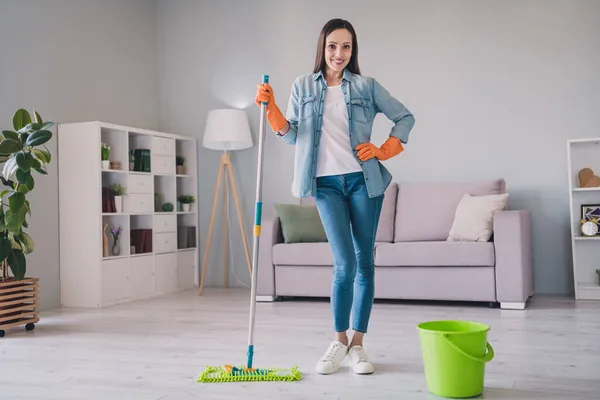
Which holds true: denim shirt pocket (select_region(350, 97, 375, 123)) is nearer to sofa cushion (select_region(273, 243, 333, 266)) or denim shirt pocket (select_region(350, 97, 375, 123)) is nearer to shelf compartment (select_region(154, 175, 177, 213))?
sofa cushion (select_region(273, 243, 333, 266))

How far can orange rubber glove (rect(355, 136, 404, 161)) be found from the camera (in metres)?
2.41

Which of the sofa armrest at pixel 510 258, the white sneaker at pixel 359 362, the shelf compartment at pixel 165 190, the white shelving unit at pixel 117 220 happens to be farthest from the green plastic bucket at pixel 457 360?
the shelf compartment at pixel 165 190

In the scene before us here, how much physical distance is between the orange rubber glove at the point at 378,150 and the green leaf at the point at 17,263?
218 centimetres

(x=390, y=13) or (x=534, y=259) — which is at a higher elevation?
(x=390, y=13)

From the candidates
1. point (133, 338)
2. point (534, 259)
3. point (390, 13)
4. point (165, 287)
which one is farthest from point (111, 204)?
point (534, 259)

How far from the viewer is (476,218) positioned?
4.34m

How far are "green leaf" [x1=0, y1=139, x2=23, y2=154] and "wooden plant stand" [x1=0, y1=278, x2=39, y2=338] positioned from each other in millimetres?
729

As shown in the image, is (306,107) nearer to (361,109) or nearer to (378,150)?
(361,109)

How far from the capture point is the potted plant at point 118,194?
4.81 metres

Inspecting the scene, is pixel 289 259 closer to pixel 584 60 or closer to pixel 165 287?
pixel 165 287

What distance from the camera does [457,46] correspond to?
5.09 meters

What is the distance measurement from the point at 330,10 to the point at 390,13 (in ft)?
1.63

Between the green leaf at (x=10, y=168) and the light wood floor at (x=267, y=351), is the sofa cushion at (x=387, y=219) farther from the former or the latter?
the green leaf at (x=10, y=168)

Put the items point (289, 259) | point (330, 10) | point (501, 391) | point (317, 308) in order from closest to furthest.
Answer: point (501, 391), point (317, 308), point (289, 259), point (330, 10)
